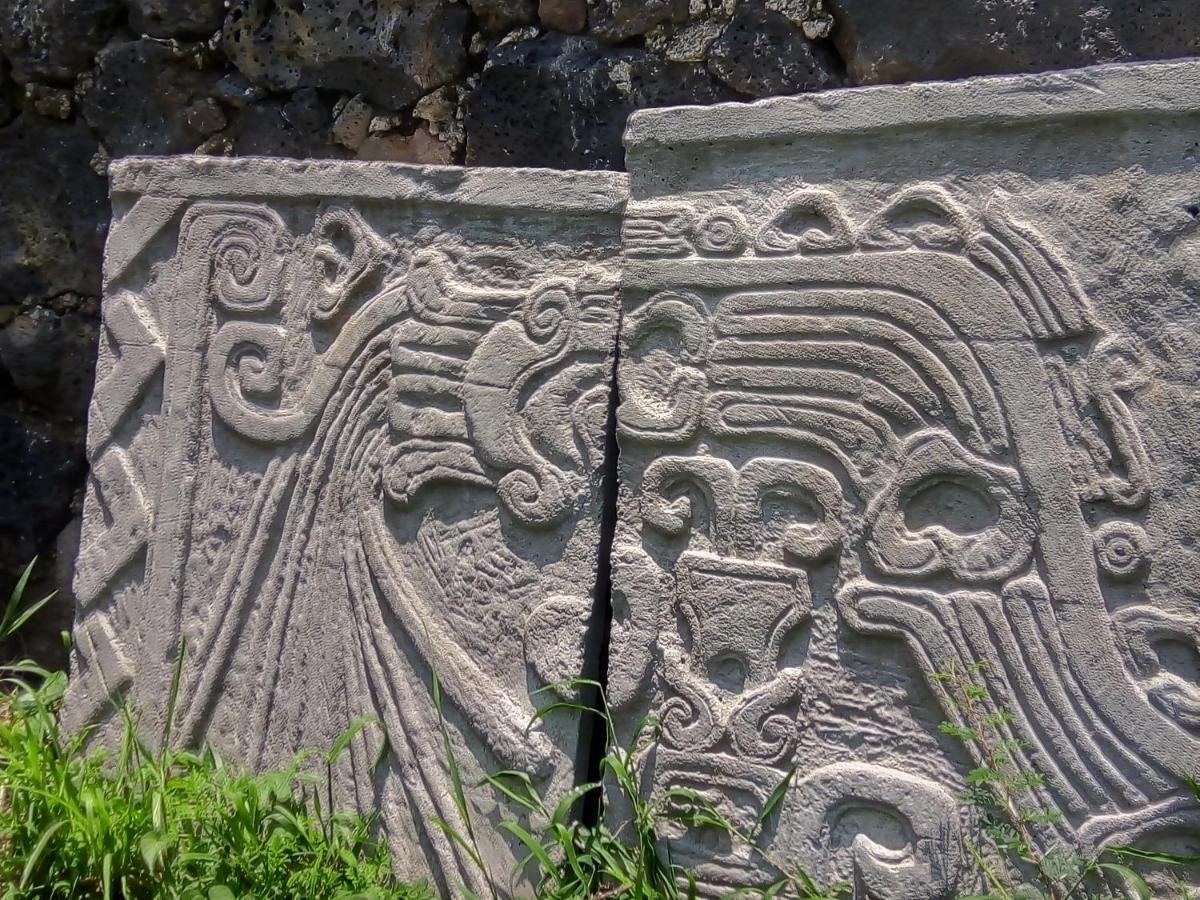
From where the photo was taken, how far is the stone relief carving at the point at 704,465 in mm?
1619

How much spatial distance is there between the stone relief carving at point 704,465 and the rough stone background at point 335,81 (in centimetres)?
60

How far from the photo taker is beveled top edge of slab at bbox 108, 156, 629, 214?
200 cm

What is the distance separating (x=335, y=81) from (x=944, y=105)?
167 cm

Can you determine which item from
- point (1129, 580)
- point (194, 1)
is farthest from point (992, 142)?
point (194, 1)

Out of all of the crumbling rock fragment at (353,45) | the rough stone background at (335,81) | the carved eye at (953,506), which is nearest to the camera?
the carved eye at (953,506)

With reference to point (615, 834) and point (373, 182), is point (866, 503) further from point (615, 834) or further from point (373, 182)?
point (373, 182)

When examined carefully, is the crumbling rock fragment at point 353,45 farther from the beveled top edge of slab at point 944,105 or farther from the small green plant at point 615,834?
the small green plant at point 615,834

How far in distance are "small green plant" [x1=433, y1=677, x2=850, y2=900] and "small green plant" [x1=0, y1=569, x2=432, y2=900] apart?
230 millimetres

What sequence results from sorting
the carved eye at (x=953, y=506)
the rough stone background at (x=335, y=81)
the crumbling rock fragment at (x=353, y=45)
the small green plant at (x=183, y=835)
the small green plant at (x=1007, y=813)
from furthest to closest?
the crumbling rock fragment at (x=353, y=45) → the rough stone background at (x=335, y=81) → the small green plant at (x=183, y=835) → the carved eye at (x=953, y=506) → the small green plant at (x=1007, y=813)

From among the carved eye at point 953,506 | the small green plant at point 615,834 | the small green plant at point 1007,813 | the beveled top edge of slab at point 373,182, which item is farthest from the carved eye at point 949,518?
the beveled top edge of slab at point 373,182

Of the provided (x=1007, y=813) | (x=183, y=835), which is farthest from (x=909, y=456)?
(x=183, y=835)

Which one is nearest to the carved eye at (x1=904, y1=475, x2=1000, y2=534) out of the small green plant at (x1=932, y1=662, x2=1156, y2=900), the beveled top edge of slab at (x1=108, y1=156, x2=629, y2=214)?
the small green plant at (x1=932, y1=662, x2=1156, y2=900)

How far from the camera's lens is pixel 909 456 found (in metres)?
1.72

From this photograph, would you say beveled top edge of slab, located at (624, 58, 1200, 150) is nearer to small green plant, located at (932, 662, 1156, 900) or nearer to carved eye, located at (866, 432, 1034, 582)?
carved eye, located at (866, 432, 1034, 582)
